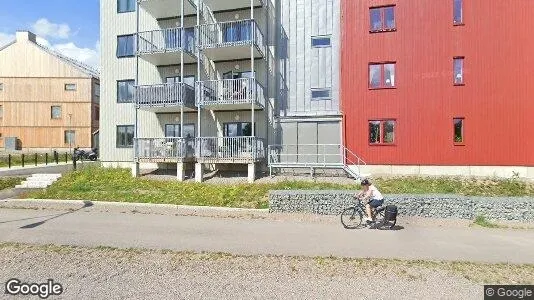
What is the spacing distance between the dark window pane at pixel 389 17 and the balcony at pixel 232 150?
402 inches

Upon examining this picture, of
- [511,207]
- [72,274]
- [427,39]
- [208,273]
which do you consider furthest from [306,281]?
[427,39]

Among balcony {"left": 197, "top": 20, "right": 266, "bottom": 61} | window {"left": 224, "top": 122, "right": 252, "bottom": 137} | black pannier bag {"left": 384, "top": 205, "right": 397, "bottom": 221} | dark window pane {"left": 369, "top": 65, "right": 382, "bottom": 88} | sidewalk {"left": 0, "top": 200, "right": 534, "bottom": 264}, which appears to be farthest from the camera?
window {"left": 224, "top": 122, "right": 252, "bottom": 137}

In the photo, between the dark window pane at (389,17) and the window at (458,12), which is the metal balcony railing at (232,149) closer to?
the dark window pane at (389,17)

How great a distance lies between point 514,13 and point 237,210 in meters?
18.7

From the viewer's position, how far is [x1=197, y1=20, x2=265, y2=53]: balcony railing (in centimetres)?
1803

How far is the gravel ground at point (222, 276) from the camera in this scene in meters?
5.16

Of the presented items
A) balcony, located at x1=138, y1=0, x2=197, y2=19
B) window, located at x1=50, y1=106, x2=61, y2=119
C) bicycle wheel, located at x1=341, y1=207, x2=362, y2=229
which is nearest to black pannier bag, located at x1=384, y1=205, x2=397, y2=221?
bicycle wheel, located at x1=341, y1=207, x2=362, y2=229

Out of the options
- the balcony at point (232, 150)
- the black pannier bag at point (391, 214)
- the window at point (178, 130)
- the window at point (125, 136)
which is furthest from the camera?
the window at point (125, 136)

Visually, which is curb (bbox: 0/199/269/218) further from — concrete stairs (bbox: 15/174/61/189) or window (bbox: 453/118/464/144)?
window (bbox: 453/118/464/144)

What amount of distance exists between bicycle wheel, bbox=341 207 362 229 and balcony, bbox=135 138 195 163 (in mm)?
10796

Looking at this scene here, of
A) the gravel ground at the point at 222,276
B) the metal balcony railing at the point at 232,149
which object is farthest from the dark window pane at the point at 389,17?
the gravel ground at the point at 222,276

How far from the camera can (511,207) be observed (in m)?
10.2

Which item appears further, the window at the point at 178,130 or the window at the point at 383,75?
the window at the point at 178,130

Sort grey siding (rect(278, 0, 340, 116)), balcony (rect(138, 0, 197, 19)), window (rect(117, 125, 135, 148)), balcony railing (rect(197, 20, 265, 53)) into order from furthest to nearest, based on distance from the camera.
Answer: window (rect(117, 125, 135, 148)) < balcony (rect(138, 0, 197, 19)) < grey siding (rect(278, 0, 340, 116)) < balcony railing (rect(197, 20, 265, 53))
